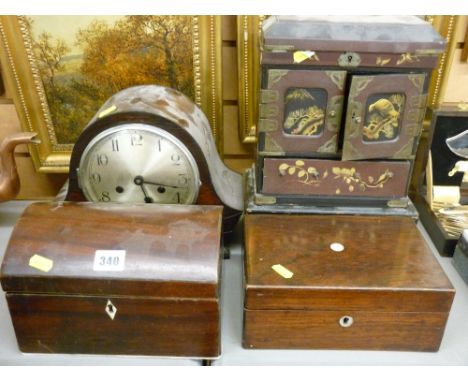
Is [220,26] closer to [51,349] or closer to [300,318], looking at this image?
[300,318]

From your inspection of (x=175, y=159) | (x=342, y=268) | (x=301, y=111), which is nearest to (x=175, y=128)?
(x=175, y=159)

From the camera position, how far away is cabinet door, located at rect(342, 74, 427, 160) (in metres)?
1.29

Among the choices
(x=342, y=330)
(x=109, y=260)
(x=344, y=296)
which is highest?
(x=109, y=260)

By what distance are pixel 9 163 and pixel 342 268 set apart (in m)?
1.08

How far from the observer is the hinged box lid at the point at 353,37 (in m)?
1.24

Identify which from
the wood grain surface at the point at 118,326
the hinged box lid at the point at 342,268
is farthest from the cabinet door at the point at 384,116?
the wood grain surface at the point at 118,326

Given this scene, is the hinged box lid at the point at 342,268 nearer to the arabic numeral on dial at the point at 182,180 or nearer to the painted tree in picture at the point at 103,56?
the arabic numeral on dial at the point at 182,180

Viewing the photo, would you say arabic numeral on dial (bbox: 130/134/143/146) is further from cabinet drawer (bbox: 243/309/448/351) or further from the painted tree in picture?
cabinet drawer (bbox: 243/309/448/351)

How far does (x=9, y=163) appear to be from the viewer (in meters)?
1.54

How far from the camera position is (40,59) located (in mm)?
1546

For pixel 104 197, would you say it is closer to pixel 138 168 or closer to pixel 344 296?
pixel 138 168

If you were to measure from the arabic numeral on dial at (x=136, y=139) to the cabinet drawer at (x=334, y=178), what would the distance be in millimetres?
365

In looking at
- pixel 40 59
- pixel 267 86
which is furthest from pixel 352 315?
pixel 40 59

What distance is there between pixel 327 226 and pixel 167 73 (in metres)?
0.72
